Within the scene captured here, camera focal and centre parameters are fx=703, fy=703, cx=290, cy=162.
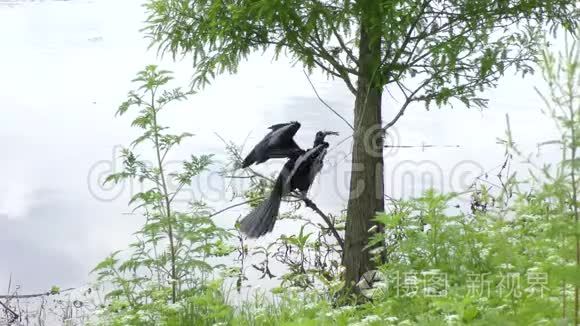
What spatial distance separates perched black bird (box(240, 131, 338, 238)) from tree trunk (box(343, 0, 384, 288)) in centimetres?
58

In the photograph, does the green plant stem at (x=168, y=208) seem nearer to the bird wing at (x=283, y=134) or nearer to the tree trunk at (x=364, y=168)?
the bird wing at (x=283, y=134)

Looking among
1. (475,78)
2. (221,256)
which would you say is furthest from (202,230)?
(221,256)

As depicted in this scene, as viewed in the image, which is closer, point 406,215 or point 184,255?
point 406,215

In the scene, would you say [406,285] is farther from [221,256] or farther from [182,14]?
[221,256]

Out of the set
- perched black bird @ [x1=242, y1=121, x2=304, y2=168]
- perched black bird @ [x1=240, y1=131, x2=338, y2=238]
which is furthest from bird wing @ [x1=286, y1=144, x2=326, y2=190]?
perched black bird @ [x1=242, y1=121, x2=304, y2=168]

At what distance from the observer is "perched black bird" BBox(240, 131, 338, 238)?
5141 millimetres

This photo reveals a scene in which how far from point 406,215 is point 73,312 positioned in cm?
371

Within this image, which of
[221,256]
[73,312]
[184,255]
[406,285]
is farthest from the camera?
[221,256]

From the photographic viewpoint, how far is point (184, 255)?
4.75 m

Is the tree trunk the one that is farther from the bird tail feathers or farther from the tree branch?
the bird tail feathers

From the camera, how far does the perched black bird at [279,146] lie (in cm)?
531

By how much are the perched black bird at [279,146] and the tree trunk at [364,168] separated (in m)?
0.68

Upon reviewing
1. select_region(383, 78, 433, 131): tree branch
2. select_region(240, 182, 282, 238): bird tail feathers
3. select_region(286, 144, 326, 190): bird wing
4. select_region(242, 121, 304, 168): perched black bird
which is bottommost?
select_region(240, 182, 282, 238): bird tail feathers

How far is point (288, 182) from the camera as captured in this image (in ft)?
17.0
